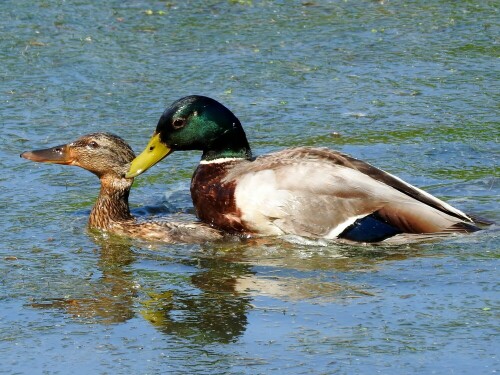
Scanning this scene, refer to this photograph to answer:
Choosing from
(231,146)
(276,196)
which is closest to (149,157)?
(231,146)

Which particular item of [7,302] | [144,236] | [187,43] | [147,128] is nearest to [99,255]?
[144,236]

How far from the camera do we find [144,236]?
7.27 metres

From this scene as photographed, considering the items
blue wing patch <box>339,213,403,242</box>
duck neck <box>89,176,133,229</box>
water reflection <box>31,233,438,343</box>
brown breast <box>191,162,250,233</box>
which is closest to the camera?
water reflection <box>31,233,438,343</box>

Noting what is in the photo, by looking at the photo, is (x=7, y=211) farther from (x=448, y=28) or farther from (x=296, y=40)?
(x=448, y=28)

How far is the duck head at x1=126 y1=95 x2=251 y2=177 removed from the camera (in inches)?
296

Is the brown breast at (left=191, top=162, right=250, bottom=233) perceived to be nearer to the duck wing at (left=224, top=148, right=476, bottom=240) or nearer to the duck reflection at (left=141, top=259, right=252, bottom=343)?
the duck wing at (left=224, top=148, right=476, bottom=240)

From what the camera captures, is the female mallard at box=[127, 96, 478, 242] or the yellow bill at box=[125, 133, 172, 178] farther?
the yellow bill at box=[125, 133, 172, 178]

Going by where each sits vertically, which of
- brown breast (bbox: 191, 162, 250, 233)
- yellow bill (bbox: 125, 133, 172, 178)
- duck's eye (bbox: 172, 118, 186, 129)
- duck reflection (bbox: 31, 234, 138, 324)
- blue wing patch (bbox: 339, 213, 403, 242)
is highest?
duck's eye (bbox: 172, 118, 186, 129)

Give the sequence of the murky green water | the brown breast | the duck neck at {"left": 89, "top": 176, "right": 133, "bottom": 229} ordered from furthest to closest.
→ the duck neck at {"left": 89, "top": 176, "right": 133, "bottom": 229}
the brown breast
the murky green water

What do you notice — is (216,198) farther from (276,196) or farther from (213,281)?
(213,281)

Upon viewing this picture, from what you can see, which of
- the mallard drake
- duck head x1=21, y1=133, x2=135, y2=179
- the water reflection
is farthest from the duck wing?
duck head x1=21, y1=133, x2=135, y2=179

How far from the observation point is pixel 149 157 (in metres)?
7.54

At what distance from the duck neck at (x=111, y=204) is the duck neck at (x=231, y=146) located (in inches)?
21.2

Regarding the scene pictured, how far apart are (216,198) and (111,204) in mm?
644
